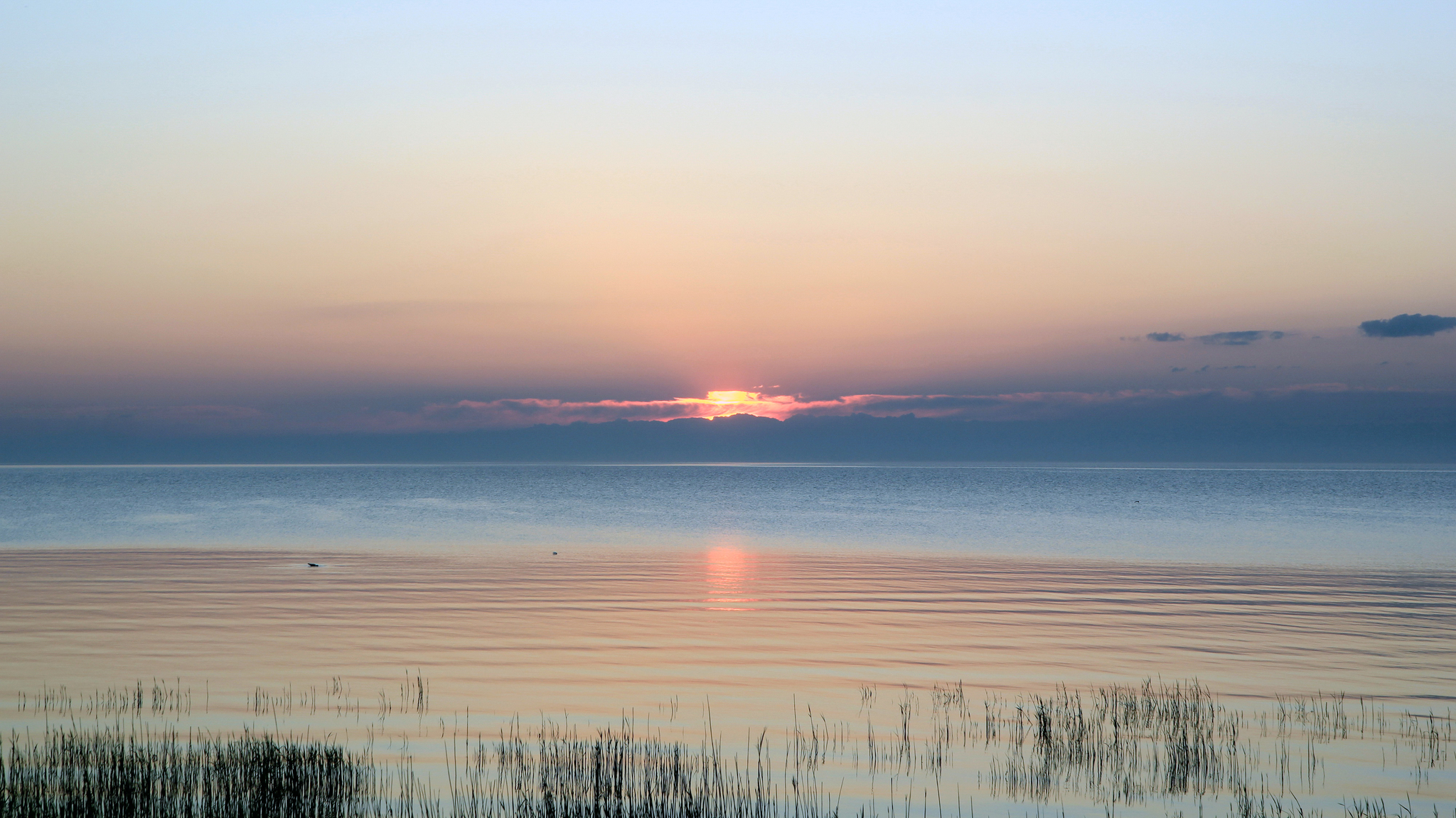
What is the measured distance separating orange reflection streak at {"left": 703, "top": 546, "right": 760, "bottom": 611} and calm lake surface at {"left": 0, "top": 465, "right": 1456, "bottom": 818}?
21cm

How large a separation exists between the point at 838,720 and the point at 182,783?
23.1 feet

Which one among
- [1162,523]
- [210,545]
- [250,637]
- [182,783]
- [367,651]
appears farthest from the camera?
[1162,523]

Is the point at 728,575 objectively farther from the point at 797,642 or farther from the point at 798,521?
the point at 798,521

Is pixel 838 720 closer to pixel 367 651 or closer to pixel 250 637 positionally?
pixel 367 651

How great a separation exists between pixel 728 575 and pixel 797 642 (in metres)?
11.6

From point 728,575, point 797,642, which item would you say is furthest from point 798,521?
point 797,642

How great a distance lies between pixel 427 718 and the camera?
12.6 m

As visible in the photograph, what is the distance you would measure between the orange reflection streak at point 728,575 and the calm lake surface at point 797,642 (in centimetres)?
21

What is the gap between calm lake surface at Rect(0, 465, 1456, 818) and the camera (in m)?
11.6

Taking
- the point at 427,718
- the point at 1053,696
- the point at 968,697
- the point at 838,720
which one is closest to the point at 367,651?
the point at 427,718

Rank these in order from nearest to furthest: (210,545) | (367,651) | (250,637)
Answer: (367,651)
(250,637)
(210,545)

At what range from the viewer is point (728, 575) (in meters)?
29.9

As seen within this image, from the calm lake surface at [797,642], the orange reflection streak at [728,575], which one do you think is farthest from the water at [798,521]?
the orange reflection streak at [728,575]

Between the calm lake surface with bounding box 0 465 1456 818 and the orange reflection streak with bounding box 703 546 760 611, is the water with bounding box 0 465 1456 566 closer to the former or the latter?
the calm lake surface with bounding box 0 465 1456 818
